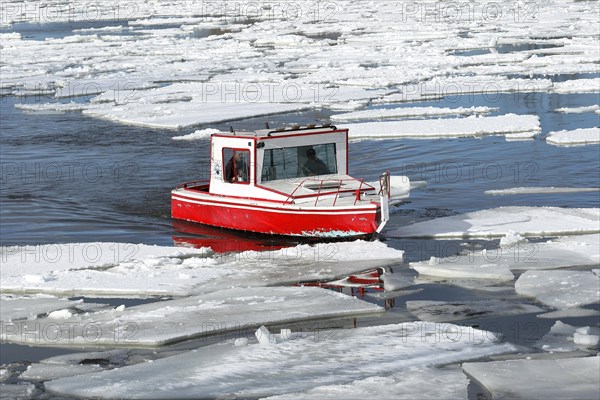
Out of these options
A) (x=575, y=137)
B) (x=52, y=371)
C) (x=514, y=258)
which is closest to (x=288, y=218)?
(x=514, y=258)

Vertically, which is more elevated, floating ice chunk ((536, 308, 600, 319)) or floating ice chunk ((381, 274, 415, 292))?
floating ice chunk ((536, 308, 600, 319))

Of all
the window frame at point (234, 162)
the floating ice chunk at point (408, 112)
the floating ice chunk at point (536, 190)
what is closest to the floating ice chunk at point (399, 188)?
the floating ice chunk at point (536, 190)

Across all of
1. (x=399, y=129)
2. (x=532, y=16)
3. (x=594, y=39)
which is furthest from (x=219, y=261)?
(x=532, y=16)

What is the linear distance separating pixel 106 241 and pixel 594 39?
3069cm

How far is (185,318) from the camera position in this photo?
12.8 m

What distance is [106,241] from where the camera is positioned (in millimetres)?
18641

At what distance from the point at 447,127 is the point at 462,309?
48.4 feet

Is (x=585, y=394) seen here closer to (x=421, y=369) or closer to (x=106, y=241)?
(x=421, y=369)

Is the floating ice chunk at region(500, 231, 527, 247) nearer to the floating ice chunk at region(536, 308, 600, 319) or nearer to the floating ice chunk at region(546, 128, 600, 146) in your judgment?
the floating ice chunk at region(536, 308, 600, 319)

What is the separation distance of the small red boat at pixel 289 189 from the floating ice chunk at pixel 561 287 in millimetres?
3302

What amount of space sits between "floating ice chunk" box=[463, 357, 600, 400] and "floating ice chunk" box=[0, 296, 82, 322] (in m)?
5.27

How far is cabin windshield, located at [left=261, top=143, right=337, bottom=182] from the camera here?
18281 millimetres

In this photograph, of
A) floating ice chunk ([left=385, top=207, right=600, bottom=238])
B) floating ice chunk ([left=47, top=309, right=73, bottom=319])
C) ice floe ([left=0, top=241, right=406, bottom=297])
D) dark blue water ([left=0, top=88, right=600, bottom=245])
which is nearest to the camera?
floating ice chunk ([left=47, top=309, right=73, bottom=319])

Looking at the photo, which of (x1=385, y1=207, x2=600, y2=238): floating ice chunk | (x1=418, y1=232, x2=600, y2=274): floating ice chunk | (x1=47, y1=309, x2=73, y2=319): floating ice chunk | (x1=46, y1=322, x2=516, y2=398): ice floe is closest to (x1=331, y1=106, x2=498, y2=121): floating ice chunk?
(x1=385, y1=207, x2=600, y2=238): floating ice chunk
